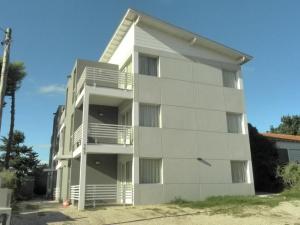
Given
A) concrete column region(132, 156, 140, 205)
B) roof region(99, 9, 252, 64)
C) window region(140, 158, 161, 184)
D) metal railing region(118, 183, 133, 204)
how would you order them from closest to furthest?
concrete column region(132, 156, 140, 205) < metal railing region(118, 183, 133, 204) < window region(140, 158, 161, 184) < roof region(99, 9, 252, 64)

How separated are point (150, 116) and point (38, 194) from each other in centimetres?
2254

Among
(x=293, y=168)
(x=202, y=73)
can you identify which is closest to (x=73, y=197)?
(x=202, y=73)

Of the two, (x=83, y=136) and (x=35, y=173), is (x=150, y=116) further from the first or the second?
(x=35, y=173)

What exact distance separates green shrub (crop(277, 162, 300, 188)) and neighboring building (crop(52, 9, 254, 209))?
3.76m

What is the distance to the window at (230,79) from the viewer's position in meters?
24.0

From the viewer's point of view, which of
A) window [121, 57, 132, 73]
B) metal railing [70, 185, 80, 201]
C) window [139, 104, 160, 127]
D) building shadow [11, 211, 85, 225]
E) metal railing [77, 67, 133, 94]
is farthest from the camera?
window [121, 57, 132, 73]

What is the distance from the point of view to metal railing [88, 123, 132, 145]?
19.3m

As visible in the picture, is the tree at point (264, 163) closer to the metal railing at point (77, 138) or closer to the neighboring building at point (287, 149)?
the neighboring building at point (287, 149)

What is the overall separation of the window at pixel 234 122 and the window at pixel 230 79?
2370mm

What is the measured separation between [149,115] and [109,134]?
288 cm

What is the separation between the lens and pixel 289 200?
17594mm

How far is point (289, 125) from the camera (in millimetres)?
59844

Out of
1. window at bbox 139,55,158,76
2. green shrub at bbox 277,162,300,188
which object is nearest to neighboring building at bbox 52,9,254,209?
window at bbox 139,55,158,76

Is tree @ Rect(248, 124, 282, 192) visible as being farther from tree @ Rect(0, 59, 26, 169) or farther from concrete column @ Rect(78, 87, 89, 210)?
tree @ Rect(0, 59, 26, 169)
